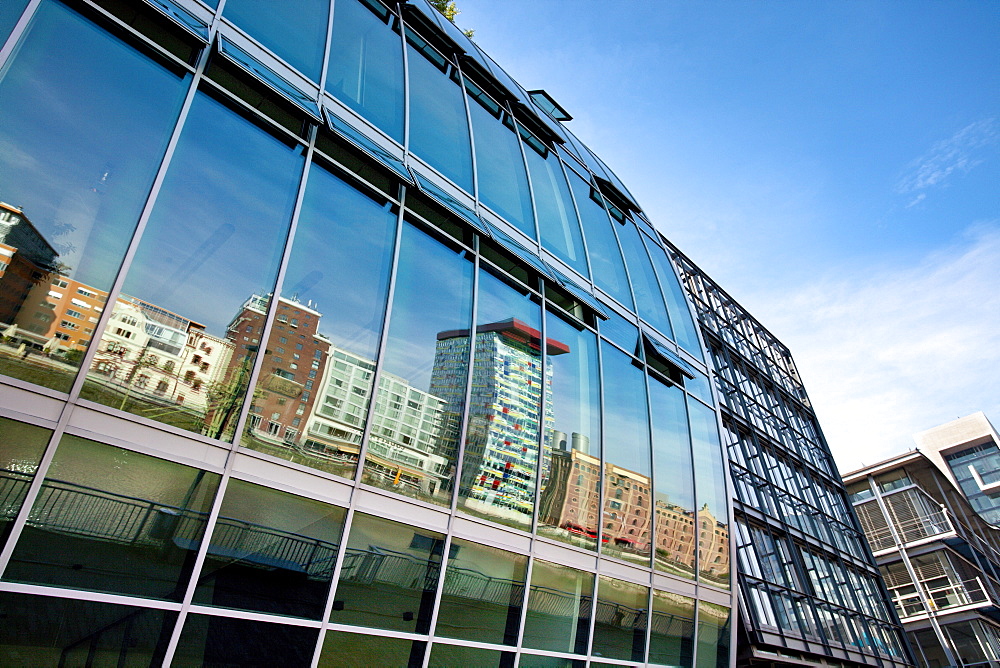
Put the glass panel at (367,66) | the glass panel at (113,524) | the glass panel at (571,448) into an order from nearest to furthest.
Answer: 1. the glass panel at (113,524)
2. the glass panel at (367,66)
3. the glass panel at (571,448)

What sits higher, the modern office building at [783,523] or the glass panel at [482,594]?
the modern office building at [783,523]

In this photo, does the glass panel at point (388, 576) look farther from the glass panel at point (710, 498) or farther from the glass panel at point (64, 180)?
the glass panel at point (710, 498)

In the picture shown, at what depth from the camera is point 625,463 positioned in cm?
1114

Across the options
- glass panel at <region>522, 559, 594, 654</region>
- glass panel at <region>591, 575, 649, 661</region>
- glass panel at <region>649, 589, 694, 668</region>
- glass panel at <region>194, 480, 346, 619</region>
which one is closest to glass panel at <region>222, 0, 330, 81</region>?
glass panel at <region>194, 480, 346, 619</region>

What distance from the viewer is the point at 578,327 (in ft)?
38.4

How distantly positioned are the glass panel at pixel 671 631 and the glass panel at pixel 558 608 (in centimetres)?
190

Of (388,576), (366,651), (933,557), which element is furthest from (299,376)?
(933,557)

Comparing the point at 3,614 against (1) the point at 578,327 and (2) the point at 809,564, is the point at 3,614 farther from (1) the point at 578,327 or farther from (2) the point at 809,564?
(2) the point at 809,564

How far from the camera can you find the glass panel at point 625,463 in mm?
10602

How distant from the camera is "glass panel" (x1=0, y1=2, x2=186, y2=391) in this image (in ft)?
17.5

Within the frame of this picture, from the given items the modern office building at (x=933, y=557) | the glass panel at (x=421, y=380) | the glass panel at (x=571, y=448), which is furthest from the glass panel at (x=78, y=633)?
the modern office building at (x=933, y=557)

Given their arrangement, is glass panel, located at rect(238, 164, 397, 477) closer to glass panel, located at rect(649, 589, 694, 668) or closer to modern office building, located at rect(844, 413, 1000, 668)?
glass panel, located at rect(649, 589, 694, 668)

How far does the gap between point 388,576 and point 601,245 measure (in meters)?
9.37

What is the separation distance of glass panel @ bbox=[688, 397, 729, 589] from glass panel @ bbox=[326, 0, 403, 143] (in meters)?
Answer: 9.51
